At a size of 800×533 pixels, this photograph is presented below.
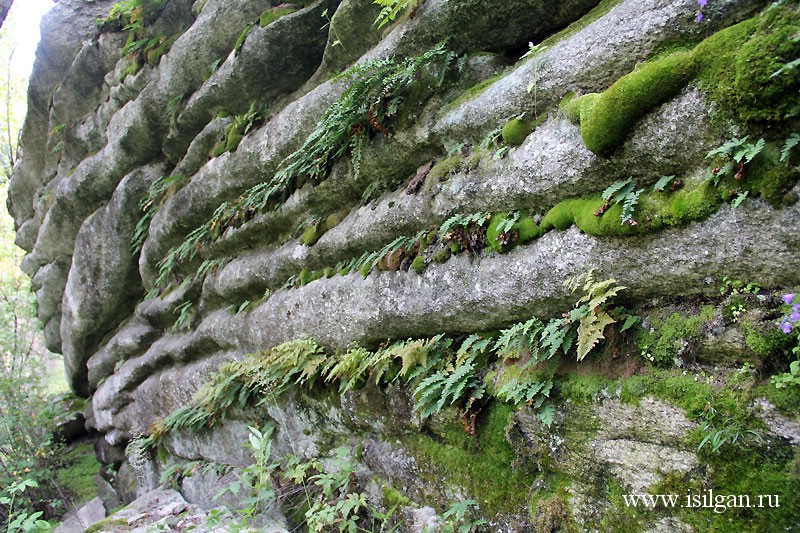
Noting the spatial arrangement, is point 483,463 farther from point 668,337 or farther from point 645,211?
point 645,211

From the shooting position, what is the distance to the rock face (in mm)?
3730

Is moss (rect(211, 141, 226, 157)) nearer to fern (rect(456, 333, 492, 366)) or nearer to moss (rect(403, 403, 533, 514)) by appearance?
fern (rect(456, 333, 492, 366))

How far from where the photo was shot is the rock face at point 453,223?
12.2ft

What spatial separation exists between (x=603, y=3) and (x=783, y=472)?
506 cm

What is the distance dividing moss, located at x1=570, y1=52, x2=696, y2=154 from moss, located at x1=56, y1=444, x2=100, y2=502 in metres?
15.2

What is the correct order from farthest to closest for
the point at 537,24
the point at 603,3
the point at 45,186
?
the point at 45,186
the point at 537,24
the point at 603,3

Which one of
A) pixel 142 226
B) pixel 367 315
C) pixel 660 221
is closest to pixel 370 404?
pixel 367 315

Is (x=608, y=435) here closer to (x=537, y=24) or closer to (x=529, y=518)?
(x=529, y=518)

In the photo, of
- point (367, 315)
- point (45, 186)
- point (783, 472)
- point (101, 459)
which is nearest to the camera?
point (783, 472)

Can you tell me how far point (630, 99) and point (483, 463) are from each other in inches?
152

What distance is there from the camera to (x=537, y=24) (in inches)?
243

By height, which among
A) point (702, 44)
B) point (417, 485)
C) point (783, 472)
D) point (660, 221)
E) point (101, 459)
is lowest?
point (101, 459)

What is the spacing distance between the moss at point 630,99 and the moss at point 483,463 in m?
2.80

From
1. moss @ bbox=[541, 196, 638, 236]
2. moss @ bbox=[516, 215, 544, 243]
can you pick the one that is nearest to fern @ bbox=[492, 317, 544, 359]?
moss @ bbox=[516, 215, 544, 243]
